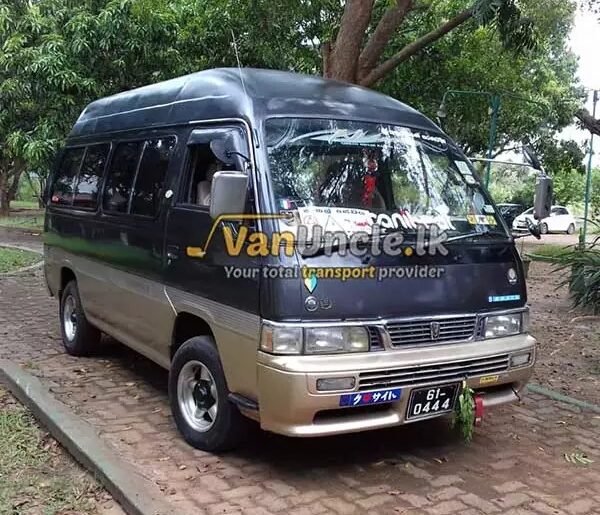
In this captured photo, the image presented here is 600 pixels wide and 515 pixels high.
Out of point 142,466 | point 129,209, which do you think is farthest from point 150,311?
point 142,466

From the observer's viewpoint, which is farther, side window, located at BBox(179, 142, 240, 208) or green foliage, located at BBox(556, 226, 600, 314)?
green foliage, located at BBox(556, 226, 600, 314)

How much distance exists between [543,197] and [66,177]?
4.60m

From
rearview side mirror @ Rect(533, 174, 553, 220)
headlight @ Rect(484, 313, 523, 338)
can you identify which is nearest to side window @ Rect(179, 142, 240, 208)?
headlight @ Rect(484, 313, 523, 338)

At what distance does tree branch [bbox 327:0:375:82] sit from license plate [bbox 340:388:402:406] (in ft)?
16.8

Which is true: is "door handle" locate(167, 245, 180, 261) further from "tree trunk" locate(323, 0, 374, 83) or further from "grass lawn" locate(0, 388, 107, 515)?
"tree trunk" locate(323, 0, 374, 83)

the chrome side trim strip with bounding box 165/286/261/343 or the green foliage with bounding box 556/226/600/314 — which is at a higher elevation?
the chrome side trim strip with bounding box 165/286/261/343

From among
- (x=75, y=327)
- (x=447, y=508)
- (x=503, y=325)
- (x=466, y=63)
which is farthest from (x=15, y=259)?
(x=447, y=508)

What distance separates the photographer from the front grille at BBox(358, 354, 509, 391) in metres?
3.57

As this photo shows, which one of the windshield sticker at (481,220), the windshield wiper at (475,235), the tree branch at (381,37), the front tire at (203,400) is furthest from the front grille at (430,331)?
the tree branch at (381,37)

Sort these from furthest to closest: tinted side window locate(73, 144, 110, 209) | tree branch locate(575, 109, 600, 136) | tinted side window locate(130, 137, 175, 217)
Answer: tree branch locate(575, 109, 600, 136) → tinted side window locate(73, 144, 110, 209) → tinted side window locate(130, 137, 175, 217)

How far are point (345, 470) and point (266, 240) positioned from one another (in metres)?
1.51

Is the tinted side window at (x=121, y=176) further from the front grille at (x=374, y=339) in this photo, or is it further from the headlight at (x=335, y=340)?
the front grille at (x=374, y=339)

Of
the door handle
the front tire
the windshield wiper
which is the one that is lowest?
the front tire

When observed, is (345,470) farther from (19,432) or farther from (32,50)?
(32,50)
